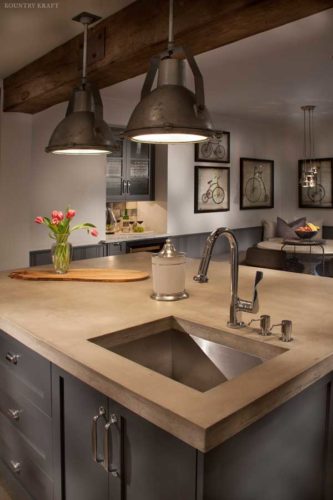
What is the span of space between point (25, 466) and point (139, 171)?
14.8 feet

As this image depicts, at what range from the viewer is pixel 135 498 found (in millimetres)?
1244

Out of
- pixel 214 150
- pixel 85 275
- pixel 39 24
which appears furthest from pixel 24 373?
pixel 214 150

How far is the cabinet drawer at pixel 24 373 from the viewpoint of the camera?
1602 millimetres

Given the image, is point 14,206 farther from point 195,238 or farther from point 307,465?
point 307,465

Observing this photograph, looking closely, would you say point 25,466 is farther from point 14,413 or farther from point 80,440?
point 80,440

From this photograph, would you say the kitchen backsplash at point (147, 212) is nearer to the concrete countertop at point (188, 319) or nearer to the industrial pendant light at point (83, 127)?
the concrete countertop at point (188, 319)

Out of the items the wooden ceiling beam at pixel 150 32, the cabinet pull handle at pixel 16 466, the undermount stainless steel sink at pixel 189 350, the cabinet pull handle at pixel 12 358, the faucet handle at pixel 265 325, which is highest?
the wooden ceiling beam at pixel 150 32

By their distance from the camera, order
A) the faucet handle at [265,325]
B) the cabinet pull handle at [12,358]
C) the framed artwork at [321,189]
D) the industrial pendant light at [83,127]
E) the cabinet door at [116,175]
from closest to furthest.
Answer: the faucet handle at [265,325] → the cabinet pull handle at [12,358] → the industrial pendant light at [83,127] → the cabinet door at [116,175] → the framed artwork at [321,189]

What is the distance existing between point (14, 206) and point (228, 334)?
3.64 meters

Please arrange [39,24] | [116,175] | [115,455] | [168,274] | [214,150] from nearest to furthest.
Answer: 1. [115,455]
2. [168,274]
3. [39,24]
4. [116,175]
5. [214,150]

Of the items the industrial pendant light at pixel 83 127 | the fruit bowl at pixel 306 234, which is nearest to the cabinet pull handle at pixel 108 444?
the industrial pendant light at pixel 83 127

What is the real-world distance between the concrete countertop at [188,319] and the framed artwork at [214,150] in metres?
3.91

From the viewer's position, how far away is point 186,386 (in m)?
1.20

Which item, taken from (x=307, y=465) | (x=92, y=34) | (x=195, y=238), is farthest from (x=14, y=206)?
(x=307, y=465)
